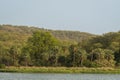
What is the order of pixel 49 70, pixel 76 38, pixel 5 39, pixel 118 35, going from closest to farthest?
pixel 49 70 → pixel 118 35 → pixel 5 39 → pixel 76 38

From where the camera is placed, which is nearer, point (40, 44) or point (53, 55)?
point (53, 55)

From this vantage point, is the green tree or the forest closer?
the forest

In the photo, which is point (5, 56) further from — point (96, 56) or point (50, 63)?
point (96, 56)

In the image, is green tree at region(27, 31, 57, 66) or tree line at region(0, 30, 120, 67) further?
green tree at region(27, 31, 57, 66)

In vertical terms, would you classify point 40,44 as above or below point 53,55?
above

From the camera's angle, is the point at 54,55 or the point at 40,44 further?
the point at 40,44

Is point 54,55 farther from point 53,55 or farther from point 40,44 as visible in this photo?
point 40,44

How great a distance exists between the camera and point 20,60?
276 feet

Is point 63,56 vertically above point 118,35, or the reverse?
point 118,35

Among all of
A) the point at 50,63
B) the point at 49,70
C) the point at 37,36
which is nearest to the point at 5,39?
the point at 37,36

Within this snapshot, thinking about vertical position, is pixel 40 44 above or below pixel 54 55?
above

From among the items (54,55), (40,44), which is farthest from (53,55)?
(40,44)

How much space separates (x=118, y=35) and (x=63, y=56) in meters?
25.1

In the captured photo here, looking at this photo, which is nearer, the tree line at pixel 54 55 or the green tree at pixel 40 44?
the tree line at pixel 54 55
